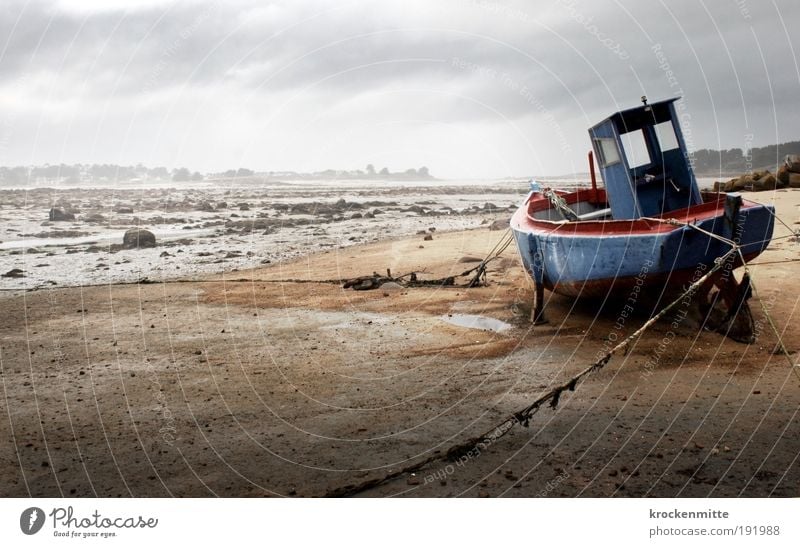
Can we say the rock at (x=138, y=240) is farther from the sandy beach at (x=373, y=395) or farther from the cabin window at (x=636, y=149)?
the cabin window at (x=636, y=149)

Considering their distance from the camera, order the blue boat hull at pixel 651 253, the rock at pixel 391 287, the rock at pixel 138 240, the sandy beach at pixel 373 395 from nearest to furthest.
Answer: the sandy beach at pixel 373 395 → the blue boat hull at pixel 651 253 → the rock at pixel 391 287 → the rock at pixel 138 240

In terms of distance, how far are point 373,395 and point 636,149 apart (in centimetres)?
444

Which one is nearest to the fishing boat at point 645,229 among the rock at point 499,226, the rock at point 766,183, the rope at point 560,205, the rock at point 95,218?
the rope at point 560,205

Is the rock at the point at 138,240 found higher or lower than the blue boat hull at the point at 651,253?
lower

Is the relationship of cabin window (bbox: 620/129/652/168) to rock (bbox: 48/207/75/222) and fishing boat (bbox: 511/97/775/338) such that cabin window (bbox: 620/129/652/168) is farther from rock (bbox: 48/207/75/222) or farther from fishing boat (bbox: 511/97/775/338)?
rock (bbox: 48/207/75/222)

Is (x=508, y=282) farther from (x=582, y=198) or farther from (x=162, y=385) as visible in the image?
(x=162, y=385)

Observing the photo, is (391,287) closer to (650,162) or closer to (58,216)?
(650,162)

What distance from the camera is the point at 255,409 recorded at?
563 centimetres

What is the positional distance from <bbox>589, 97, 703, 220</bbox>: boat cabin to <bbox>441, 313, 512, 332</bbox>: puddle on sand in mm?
1956

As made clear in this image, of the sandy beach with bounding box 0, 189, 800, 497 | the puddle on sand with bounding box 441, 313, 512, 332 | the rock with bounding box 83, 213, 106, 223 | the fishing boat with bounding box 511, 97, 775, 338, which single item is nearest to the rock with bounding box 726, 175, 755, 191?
the sandy beach with bounding box 0, 189, 800, 497

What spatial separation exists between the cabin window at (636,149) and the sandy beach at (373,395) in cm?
182

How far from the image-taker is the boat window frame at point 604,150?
811 centimetres

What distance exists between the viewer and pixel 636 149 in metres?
8.12

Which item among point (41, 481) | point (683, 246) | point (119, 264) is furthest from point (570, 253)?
point (119, 264)
